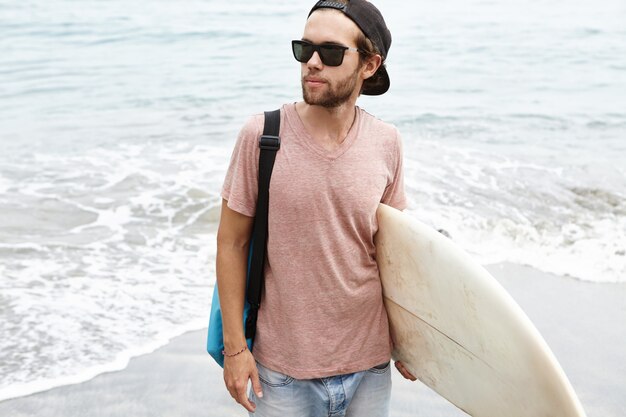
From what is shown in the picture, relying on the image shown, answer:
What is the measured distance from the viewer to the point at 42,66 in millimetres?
14039

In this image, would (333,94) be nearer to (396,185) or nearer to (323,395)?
(396,185)

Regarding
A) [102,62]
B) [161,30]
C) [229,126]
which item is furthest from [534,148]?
[161,30]

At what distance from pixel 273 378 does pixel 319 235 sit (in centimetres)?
41

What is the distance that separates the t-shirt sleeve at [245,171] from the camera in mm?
2051

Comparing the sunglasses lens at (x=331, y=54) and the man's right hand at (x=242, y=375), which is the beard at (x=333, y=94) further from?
the man's right hand at (x=242, y=375)

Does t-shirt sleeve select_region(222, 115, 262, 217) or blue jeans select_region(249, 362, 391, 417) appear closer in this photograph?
t-shirt sleeve select_region(222, 115, 262, 217)

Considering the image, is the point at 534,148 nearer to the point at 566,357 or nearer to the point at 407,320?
the point at 566,357

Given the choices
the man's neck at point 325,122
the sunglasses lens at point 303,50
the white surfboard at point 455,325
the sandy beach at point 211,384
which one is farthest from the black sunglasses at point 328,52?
the sandy beach at point 211,384

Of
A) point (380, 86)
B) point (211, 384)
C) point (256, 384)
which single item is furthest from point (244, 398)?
point (211, 384)

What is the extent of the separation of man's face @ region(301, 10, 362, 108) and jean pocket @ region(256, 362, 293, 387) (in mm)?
Answer: 725

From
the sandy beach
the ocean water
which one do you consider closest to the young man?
the sandy beach

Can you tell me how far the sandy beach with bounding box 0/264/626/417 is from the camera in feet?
12.5

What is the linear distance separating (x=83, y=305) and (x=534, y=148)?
19.9 feet

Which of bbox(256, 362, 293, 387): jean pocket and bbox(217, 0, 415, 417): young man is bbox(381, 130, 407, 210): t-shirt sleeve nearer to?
bbox(217, 0, 415, 417): young man
